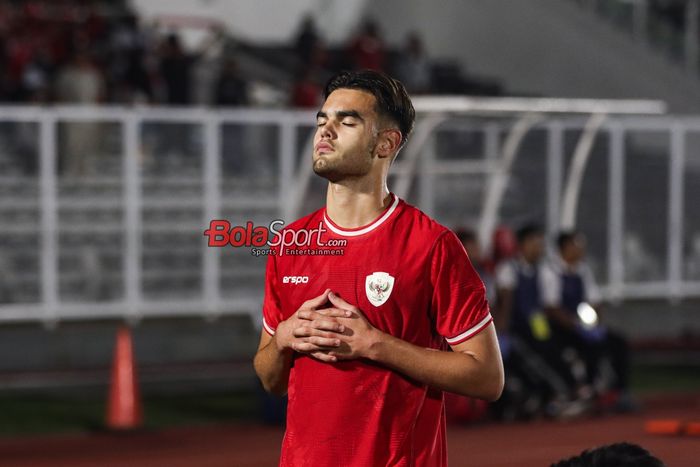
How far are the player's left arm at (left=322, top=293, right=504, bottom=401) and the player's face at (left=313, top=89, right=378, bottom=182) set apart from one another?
305 millimetres

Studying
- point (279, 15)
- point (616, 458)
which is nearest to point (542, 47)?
point (279, 15)

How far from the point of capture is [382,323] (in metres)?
3.80

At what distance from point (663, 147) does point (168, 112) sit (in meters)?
6.06

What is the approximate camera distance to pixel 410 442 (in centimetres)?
386

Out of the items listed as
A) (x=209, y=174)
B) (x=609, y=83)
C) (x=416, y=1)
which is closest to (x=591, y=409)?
(x=209, y=174)

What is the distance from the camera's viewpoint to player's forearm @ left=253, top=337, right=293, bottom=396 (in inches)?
154

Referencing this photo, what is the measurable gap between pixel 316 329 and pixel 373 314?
149mm

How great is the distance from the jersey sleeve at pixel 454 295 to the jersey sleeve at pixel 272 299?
1.33 feet

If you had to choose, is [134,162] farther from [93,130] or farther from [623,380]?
[623,380]

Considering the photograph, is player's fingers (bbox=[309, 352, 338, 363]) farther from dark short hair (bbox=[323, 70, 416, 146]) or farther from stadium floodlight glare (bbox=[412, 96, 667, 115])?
stadium floodlight glare (bbox=[412, 96, 667, 115])

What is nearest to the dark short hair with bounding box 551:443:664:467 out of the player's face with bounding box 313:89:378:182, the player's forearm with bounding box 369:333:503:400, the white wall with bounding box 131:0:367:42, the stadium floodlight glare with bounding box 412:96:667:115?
the player's forearm with bounding box 369:333:503:400

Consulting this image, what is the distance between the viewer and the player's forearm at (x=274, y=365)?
3.90 metres

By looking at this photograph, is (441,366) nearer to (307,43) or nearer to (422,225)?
(422,225)

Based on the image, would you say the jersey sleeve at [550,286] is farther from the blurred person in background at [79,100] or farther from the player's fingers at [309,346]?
the player's fingers at [309,346]
